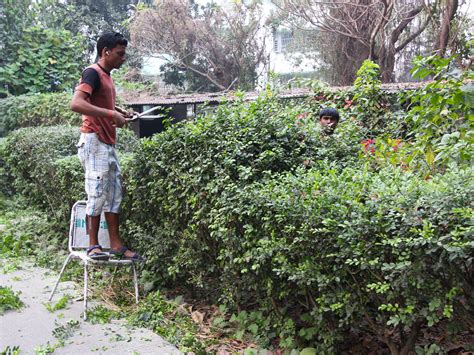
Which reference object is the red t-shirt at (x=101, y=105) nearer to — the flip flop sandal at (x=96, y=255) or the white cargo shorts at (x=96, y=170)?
the white cargo shorts at (x=96, y=170)

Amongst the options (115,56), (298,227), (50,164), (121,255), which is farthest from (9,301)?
(50,164)

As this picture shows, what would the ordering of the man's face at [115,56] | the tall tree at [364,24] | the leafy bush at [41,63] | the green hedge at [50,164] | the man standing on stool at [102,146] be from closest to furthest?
1. the man standing on stool at [102,146]
2. the man's face at [115,56]
3. the green hedge at [50,164]
4. the tall tree at [364,24]
5. the leafy bush at [41,63]

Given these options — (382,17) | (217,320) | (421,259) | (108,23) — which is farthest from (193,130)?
(108,23)

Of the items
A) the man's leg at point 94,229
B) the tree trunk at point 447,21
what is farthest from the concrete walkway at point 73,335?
the tree trunk at point 447,21

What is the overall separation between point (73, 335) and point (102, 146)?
5.71ft

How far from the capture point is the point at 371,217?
276 centimetres

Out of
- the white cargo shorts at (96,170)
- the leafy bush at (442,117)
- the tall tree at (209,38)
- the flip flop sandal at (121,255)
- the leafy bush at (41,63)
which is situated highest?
the tall tree at (209,38)

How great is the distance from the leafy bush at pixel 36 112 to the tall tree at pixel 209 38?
29.5ft

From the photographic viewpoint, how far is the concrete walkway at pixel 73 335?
381 cm

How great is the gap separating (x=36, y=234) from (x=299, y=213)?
577cm

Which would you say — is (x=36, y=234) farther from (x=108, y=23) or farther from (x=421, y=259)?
(x=108, y=23)

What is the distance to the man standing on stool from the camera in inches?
192

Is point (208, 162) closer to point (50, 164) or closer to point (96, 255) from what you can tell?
point (96, 255)

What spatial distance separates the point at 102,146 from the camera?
5.00m
